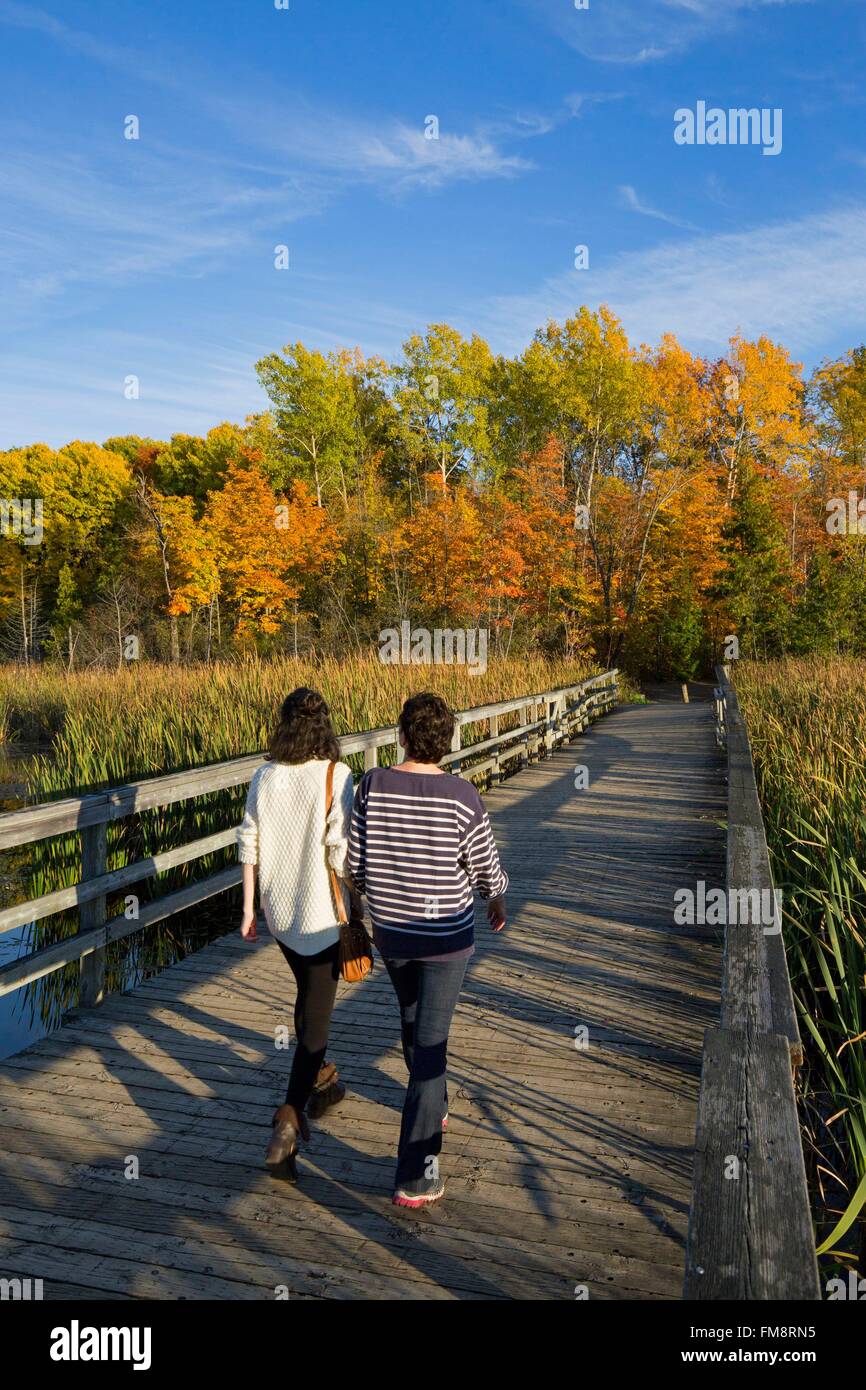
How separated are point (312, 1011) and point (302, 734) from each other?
99 centimetres

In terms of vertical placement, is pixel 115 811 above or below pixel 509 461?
below

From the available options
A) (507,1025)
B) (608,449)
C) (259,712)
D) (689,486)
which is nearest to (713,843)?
(507,1025)

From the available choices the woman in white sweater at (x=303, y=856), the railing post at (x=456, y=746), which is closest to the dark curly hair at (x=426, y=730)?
the woman in white sweater at (x=303, y=856)

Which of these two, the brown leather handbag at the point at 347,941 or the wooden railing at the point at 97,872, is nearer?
the brown leather handbag at the point at 347,941

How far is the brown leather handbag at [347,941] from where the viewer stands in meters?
3.35

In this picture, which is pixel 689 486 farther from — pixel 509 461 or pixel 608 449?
pixel 509 461

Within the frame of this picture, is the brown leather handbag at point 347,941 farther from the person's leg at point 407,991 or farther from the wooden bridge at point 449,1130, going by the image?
the wooden bridge at point 449,1130

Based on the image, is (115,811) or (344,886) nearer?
(344,886)

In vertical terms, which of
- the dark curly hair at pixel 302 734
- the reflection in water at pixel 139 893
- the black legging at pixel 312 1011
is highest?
the dark curly hair at pixel 302 734

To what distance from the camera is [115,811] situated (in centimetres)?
469

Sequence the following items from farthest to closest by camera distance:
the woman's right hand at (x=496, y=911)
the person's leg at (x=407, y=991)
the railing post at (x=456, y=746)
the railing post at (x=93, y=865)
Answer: the railing post at (x=456, y=746), the railing post at (x=93, y=865), the woman's right hand at (x=496, y=911), the person's leg at (x=407, y=991)

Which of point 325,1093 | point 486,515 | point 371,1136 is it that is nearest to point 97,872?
point 325,1093

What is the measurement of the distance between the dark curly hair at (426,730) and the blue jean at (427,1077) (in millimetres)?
682
